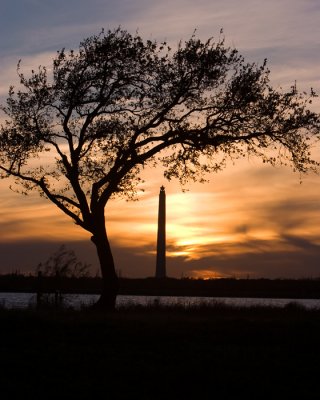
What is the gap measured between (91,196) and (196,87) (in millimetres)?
7242

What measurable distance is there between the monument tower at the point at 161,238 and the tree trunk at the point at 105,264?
1917 inches

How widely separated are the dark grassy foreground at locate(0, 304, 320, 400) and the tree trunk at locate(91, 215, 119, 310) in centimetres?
1036

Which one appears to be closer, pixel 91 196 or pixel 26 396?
pixel 26 396

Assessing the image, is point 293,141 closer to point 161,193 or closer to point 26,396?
point 26,396

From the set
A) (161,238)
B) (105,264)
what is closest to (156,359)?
(105,264)

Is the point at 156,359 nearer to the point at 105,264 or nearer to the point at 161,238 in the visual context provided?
the point at 105,264

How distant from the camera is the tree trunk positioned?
3709cm

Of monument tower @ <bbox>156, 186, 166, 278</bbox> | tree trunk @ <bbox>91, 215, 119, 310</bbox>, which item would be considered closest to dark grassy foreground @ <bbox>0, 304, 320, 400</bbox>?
tree trunk @ <bbox>91, 215, 119, 310</bbox>

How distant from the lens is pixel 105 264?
37.6 meters

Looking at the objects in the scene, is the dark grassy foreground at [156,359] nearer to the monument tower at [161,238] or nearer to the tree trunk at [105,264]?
the tree trunk at [105,264]

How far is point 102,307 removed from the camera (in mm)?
36125

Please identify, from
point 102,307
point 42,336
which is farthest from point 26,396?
point 102,307

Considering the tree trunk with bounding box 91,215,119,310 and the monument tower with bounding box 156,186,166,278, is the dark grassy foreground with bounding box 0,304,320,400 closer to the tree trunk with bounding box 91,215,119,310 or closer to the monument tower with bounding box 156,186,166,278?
the tree trunk with bounding box 91,215,119,310

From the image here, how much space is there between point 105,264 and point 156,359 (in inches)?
758
